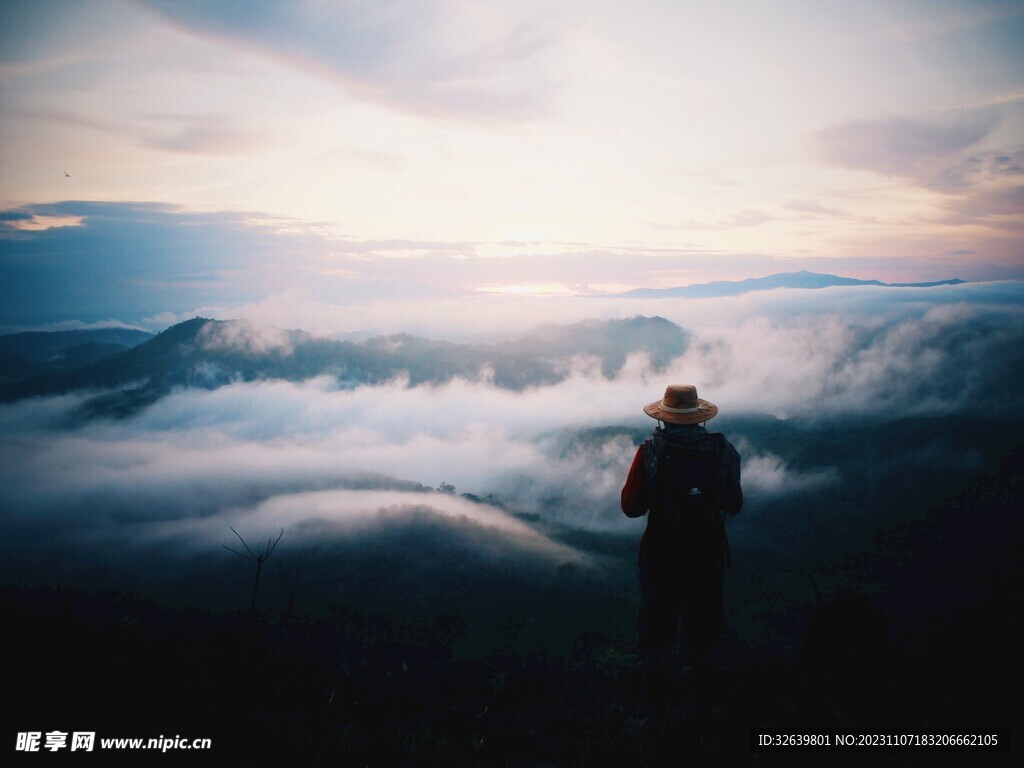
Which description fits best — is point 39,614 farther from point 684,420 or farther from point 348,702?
point 684,420

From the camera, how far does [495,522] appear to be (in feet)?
643

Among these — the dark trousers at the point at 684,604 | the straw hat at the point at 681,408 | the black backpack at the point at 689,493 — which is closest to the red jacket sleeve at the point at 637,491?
the black backpack at the point at 689,493

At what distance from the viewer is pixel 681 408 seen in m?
7.15

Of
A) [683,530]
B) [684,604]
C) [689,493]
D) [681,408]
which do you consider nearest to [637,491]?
[689,493]

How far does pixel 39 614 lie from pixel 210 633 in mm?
3025

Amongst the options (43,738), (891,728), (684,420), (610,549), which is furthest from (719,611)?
(610,549)

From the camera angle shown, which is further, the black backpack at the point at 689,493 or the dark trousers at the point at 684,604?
the dark trousers at the point at 684,604

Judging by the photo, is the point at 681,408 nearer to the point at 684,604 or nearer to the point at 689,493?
the point at 689,493

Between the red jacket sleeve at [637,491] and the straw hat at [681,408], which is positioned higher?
the straw hat at [681,408]

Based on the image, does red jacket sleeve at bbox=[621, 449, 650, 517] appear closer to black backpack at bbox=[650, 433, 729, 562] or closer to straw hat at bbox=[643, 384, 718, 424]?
black backpack at bbox=[650, 433, 729, 562]

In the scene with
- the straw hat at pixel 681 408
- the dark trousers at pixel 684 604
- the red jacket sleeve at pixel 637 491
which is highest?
the straw hat at pixel 681 408

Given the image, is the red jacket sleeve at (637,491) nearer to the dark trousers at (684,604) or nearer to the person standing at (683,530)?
the person standing at (683,530)

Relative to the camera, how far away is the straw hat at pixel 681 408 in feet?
22.7

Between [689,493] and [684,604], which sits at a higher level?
[689,493]
